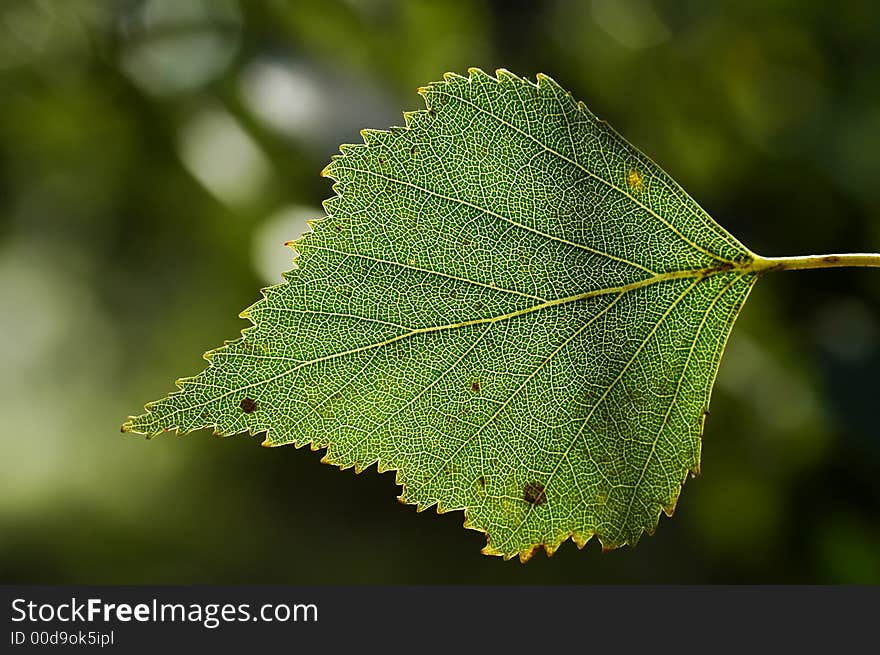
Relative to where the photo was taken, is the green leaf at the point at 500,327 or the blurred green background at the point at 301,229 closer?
the green leaf at the point at 500,327

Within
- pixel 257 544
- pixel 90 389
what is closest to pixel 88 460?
pixel 90 389

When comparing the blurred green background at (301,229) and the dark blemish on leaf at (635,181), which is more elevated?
the blurred green background at (301,229)

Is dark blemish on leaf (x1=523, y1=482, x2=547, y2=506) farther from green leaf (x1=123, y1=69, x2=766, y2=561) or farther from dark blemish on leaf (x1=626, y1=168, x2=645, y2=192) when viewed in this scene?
dark blemish on leaf (x1=626, y1=168, x2=645, y2=192)

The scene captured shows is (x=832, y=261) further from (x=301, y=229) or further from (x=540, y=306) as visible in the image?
(x=301, y=229)

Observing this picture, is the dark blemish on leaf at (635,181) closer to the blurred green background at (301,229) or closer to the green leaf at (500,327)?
the green leaf at (500,327)

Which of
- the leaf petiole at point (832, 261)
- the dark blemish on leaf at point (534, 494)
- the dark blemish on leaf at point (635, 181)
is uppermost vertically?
the dark blemish on leaf at point (635, 181)

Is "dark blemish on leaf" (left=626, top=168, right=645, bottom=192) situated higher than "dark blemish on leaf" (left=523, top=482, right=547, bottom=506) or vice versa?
"dark blemish on leaf" (left=626, top=168, right=645, bottom=192)

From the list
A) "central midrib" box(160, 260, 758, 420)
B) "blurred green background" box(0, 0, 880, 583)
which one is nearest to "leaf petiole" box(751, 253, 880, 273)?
"central midrib" box(160, 260, 758, 420)

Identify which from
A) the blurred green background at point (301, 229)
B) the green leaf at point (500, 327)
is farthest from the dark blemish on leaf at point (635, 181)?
the blurred green background at point (301, 229)
